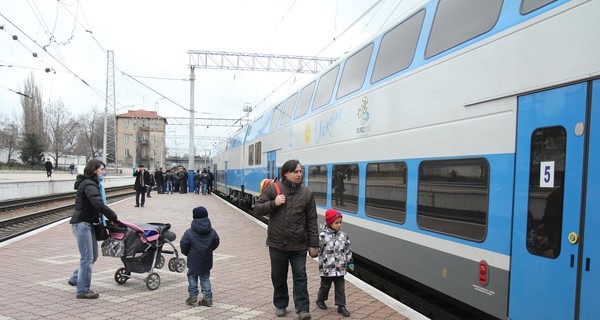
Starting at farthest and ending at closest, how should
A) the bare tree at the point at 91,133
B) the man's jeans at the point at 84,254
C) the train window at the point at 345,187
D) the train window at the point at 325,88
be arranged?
the bare tree at the point at 91,133 → the train window at the point at 325,88 → the train window at the point at 345,187 → the man's jeans at the point at 84,254

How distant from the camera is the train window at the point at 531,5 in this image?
3.74 meters

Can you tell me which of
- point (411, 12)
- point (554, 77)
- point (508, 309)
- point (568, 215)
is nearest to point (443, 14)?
point (411, 12)

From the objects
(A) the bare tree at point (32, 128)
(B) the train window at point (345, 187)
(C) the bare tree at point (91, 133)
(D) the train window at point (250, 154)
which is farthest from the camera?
(C) the bare tree at point (91, 133)

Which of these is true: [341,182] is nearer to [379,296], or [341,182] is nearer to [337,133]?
[337,133]

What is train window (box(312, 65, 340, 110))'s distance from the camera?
341 inches

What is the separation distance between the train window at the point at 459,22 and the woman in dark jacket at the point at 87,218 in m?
4.29

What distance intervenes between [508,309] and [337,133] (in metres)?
4.60

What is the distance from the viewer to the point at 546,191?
11.5ft

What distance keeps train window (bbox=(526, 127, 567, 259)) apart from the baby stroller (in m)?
4.40

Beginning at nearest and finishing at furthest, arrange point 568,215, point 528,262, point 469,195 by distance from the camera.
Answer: point 568,215 → point 528,262 → point 469,195

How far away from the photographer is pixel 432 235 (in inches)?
195

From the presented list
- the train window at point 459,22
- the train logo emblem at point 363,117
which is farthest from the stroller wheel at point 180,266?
the train window at point 459,22

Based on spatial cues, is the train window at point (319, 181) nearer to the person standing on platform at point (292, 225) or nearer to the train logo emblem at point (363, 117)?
the train logo emblem at point (363, 117)

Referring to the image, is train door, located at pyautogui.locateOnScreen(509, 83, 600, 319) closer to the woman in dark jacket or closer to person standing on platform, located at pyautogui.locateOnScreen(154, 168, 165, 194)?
the woman in dark jacket
